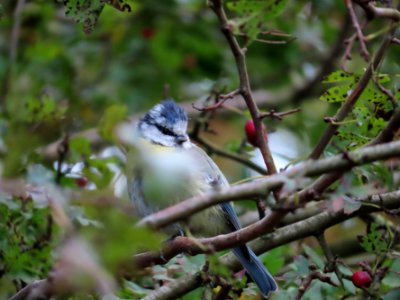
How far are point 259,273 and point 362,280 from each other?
0.36 m

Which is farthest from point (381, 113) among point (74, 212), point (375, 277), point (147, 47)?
point (147, 47)

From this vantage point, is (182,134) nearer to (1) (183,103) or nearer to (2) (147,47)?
(1) (183,103)

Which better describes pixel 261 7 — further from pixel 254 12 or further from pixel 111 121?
pixel 111 121

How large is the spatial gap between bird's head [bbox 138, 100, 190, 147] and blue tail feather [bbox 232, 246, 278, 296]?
2.16 feet

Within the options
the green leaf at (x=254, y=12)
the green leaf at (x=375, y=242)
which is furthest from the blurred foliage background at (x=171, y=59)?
the green leaf at (x=254, y=12)

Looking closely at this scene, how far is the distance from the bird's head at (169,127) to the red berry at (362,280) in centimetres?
99

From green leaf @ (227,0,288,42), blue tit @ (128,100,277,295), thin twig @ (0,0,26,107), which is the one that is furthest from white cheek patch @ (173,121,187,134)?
green leaf @ (227,0,288,42)

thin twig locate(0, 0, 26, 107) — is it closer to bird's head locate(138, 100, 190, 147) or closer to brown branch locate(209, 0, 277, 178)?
bird's head locate(138, 100, 190, 147)

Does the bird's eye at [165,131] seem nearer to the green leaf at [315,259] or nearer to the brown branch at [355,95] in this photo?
the green leaf at [315,259]

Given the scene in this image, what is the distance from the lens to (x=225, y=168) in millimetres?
4617

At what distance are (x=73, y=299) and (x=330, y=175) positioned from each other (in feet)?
2.61

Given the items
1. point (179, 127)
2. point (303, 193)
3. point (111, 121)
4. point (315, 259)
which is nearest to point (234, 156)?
point (179, 127)

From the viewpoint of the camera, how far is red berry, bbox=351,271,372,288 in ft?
8.11

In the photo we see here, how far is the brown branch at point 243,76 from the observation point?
203cm
